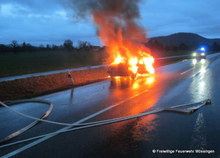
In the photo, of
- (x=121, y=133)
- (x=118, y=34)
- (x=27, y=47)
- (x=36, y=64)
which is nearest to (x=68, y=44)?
(x=27, y=47)

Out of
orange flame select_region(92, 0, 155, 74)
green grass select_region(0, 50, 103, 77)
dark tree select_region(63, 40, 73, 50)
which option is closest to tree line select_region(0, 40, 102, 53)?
dark tree select_region(63, 40, 73, 50)

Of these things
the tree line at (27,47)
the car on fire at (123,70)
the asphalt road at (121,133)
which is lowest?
the asphalt road at (121,133)

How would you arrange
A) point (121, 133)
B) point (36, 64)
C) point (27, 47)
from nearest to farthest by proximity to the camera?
point (121, 133)
point (36, 64)
point (27, 47)

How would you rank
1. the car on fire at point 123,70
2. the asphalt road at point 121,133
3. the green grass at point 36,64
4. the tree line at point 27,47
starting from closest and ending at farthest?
the asphalt road at point 121,133
the car on fire at point 123,70
the green grass at point 36,64
the tree line at point 27,47

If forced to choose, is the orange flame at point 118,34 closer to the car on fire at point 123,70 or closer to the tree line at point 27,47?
the car on fire at point 123,70

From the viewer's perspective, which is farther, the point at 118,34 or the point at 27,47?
the point at 27,47

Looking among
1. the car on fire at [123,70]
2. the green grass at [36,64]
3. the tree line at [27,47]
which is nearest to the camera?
the car on fire at [123,70]

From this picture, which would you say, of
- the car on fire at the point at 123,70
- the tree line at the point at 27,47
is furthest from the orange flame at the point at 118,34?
the tree line at the point at 27,47

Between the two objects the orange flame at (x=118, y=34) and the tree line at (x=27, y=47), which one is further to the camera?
the tree line at (x=27, y=47)

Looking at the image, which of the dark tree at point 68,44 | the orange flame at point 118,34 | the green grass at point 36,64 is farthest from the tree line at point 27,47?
the orange flame at point 118,34

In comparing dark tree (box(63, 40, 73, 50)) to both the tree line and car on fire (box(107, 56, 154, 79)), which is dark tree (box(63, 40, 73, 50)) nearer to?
the tree line

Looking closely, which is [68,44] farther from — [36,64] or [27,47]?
[36,64]

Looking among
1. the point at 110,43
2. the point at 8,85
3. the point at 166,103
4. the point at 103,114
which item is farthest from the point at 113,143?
the point at 110,43

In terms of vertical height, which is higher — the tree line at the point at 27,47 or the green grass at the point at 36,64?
the tree line at the point at 27,47
